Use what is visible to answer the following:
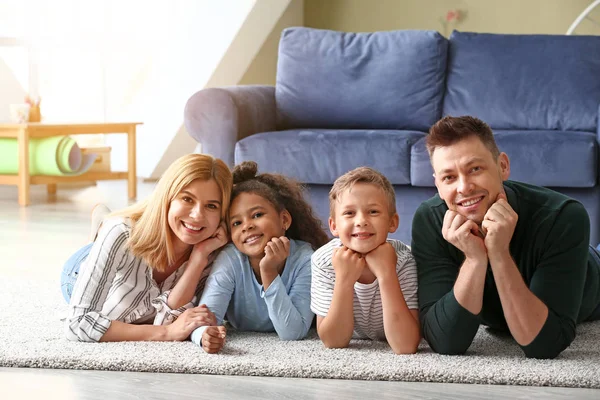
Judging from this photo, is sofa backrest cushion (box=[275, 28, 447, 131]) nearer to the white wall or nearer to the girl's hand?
the white wall

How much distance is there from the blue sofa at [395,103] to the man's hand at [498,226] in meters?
1.63

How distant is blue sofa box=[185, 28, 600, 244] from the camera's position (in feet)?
11.4

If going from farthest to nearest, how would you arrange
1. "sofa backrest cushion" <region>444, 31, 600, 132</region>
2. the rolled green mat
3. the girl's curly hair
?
the rolled green mat
"sofa backrest cushion" <region>444, 31, 600, 132</region>
the girl's curly hair

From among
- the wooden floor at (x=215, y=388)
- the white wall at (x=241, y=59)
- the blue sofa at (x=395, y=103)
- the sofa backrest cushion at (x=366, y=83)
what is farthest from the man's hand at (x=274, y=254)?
the white wall at (x=241, y=59)

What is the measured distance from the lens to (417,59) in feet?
13.2

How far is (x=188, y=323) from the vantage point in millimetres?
2057

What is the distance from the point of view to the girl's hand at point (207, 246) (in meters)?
2.15

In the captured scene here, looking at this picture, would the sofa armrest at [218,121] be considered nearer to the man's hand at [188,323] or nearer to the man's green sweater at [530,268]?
the man's hand at [188,323]

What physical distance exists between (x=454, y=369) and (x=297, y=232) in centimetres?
70

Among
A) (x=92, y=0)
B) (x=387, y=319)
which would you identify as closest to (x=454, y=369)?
(x=387, y=319)

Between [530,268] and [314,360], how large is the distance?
507 mm

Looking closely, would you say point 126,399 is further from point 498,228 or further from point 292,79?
point 292,79

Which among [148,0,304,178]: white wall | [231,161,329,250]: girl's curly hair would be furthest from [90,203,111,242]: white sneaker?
[148,0,304,178]: white wall

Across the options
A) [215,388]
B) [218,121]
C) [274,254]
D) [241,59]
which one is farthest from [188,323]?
[241,59]
